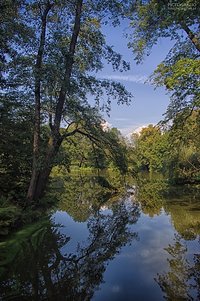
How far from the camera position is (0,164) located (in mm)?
14531

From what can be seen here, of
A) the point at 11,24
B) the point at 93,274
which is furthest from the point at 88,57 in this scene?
the point at 93,274

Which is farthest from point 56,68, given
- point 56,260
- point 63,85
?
point 56,260

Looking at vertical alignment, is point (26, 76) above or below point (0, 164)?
above

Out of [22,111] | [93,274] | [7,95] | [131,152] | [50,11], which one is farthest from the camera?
[131,152]

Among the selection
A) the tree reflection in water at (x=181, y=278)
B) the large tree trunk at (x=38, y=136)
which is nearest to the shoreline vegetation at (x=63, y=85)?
the large tree trunk at (x=38, y=136)

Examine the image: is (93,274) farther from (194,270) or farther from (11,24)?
(11,24)

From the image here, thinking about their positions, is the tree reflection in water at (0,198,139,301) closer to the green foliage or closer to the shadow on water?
the shadow on water

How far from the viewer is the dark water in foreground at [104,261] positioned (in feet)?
20.7

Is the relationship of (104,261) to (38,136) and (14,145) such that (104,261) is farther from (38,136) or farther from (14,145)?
(14,145)

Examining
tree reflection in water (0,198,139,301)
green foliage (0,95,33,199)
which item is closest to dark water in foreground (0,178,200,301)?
tree reflection in water (0,198,139,301)

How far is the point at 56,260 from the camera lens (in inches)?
332

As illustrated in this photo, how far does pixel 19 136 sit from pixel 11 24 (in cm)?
471

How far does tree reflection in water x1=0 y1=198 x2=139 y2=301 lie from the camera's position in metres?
6.18

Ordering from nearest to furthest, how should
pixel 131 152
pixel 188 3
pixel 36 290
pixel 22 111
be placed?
pixel 36 290 → pixel 188 3 → pixel 22 111 → pixel 131 152
